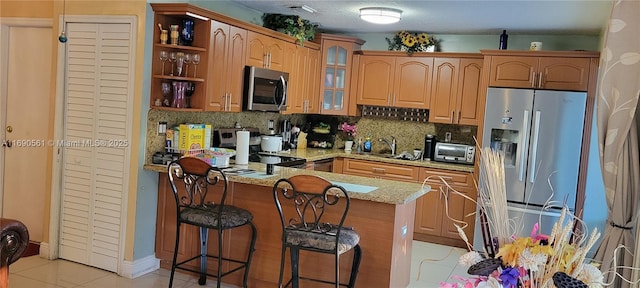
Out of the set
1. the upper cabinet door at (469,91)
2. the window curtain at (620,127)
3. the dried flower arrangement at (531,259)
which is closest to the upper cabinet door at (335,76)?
the upper cabinet door at (469,91)

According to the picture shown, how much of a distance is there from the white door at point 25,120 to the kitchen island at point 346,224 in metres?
1.28

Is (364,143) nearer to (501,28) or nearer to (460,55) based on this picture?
(460,55)

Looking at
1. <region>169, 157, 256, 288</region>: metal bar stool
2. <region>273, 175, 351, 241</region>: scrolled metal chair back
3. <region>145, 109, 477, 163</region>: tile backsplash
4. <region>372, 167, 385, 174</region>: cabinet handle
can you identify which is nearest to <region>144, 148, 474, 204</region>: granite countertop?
<region>273, 175, 351, 241</region>: scrolled metal chair back

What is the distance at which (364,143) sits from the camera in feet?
21.4

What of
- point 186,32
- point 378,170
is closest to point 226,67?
point 186,32

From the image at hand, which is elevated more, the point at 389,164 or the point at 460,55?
the point at 460,55

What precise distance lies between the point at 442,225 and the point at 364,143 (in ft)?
4.98

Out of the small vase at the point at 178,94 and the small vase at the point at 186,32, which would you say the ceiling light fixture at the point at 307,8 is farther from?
the small vase at the point at 178,94

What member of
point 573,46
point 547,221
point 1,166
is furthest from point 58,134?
point 573,46

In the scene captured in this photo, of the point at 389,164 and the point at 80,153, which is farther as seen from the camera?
the point at 389,164

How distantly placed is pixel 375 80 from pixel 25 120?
3663 millimetres

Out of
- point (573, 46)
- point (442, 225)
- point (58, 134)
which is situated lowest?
point (442, 225)

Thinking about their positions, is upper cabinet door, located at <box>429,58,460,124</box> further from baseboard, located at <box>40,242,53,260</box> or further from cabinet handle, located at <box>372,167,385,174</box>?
baseboard, located at <box>40,242,53,260</box>

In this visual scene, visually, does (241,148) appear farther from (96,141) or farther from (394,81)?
(394,81)
